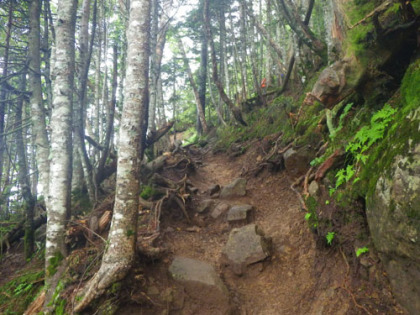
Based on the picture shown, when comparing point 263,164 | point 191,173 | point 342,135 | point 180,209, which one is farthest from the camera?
point 191,173

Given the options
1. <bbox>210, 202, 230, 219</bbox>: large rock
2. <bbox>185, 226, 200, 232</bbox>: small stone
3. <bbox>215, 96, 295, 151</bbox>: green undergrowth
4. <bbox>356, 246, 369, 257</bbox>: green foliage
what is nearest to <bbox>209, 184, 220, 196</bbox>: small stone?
<bbox>210, 202, 230, 219</bbox>: large rock

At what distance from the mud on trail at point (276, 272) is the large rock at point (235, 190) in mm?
168

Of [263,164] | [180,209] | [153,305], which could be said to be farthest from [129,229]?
[263,164]

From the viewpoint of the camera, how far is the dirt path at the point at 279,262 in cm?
352

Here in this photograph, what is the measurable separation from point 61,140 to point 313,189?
5.27m

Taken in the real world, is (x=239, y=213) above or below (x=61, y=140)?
below

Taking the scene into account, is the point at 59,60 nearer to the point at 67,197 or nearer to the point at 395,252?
the point at 67,197

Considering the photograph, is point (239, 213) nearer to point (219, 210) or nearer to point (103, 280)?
point (219, 210)

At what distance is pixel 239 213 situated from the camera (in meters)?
6.57

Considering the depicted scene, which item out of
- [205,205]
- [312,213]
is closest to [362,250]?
[312,213]

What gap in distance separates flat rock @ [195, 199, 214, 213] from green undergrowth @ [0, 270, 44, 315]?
396cm

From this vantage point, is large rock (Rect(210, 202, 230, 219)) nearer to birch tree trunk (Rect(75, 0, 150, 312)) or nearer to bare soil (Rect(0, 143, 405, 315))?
bare soil (Rect(0, 143, 405, 315))

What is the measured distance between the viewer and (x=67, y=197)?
5004mm

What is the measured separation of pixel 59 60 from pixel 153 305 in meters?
5.32
